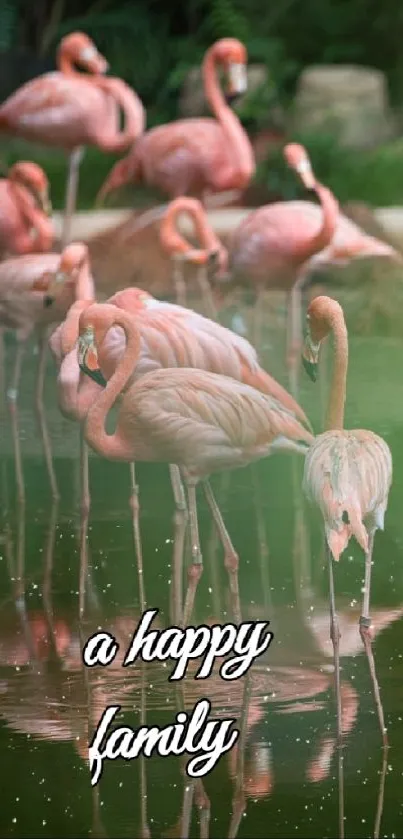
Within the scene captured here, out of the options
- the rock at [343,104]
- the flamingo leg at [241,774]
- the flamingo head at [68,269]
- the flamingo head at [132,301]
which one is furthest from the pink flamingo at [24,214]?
the flamingo leg at [241,774]

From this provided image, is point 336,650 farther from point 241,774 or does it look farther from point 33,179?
point 33,179

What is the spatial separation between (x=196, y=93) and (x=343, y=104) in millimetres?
484

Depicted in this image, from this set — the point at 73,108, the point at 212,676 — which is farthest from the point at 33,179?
the point at 212,676

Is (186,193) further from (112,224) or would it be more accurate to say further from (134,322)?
(134,322)

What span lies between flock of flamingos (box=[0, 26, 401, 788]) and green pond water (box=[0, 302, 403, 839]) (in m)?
0.06

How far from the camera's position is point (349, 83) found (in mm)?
5605

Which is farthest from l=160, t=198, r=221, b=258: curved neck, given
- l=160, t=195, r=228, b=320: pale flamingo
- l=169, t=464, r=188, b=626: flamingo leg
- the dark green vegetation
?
the dark green vegetation

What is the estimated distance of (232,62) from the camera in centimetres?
437

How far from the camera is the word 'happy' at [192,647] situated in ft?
8.54

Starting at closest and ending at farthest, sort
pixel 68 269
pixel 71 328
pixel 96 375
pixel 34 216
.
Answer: pixel 96 375 < pixel 71 328 < pixel 68 269 < pixel 34 216

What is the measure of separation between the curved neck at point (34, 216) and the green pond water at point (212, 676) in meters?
0.64

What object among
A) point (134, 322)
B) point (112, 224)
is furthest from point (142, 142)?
point (134, 322)

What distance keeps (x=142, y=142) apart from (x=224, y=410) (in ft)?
6.27

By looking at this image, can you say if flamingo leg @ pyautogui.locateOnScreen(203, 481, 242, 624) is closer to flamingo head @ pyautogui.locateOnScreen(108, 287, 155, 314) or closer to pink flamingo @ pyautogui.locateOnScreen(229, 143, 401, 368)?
flamingo head @ pyautogui.locateOnScreen(108, 287, 155, 314)
